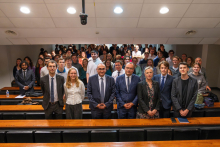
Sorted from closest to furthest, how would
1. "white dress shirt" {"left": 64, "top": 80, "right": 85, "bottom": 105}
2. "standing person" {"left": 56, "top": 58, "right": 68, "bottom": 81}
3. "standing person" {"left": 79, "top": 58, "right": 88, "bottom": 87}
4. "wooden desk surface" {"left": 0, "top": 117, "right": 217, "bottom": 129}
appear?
"wooden desk surface" {"left": 0, "top": 117, "right": 217, "bottom": 129}
"white dress shirt" {"left": 64, "top": 80, "right": 85, "bottom": 105}
"standing person" {"left": 56, "top": 58, "right": 68, "bottom": 81}
"standing person" {"left": 79, "top": 58, "right": 88, "bottom": 87}

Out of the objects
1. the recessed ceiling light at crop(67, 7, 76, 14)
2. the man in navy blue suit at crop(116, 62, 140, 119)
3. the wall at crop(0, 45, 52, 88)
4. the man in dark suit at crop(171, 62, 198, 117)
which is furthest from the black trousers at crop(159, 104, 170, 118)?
the wall at crop(0, 45, 52, 88)

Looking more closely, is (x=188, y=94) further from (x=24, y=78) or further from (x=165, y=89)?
(x=24, y=78)

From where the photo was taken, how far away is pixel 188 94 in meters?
2.74

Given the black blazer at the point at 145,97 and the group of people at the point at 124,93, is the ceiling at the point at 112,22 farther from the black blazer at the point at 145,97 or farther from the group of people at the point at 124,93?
the black blazer at the point at 145,97

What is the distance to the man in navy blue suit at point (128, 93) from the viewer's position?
2.90 metres

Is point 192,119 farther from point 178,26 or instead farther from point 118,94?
point 178,26

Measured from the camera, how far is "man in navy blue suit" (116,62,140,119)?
2900mm

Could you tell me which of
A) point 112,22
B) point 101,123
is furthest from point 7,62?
point 101,123

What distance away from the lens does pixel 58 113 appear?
3018 mm

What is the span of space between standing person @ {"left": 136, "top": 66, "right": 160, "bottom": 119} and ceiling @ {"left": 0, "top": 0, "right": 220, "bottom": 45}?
1818 mm

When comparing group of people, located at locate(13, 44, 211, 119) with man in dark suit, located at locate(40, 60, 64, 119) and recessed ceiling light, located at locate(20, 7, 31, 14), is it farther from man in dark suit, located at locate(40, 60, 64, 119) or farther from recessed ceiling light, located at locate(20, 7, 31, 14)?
recessed ceiling light, located at locate(20, 7, 31, 14)

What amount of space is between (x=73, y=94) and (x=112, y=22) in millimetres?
2218

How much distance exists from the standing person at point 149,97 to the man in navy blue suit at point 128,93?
0.13 meters

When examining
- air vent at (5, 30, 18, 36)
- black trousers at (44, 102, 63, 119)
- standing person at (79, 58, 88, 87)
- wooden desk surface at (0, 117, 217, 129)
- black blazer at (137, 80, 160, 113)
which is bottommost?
wooden desk surface at (0, 117, 217, 129)
